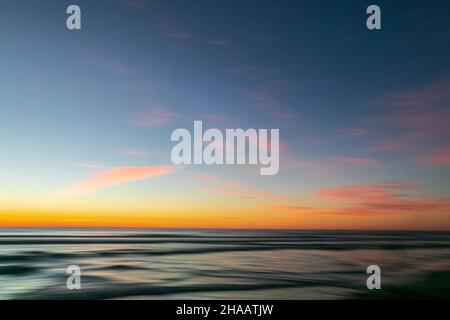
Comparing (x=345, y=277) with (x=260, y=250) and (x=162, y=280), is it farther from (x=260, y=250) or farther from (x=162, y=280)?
(x=260, y=250)

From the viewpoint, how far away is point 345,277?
10961mm
